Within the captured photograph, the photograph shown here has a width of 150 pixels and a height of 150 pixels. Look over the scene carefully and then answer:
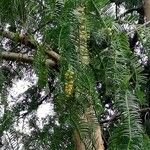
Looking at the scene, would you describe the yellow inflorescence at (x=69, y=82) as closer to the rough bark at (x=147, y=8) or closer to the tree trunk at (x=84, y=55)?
the tree trunk at (x=84, y=55)

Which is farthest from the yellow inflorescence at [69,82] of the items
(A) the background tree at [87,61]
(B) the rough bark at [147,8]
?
(B) the rough bark at [147,8]

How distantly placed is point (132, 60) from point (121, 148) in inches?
11.2

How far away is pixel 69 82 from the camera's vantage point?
1056 mm

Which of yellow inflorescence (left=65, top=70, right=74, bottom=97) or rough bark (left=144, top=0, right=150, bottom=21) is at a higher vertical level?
rough bark (left=144, top=0, right=150, bottom=21)

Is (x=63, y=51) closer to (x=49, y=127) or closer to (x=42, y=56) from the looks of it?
(x=42, y=56)

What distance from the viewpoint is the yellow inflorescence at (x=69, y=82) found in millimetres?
1028

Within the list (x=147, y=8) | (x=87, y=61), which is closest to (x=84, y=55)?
(x=87, y=61)

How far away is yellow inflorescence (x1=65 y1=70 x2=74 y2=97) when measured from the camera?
103cm

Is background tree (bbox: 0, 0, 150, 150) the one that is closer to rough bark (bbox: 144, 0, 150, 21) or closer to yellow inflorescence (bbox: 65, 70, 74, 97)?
yellow inflorescence (bbox: 65, 70, 74, 97)

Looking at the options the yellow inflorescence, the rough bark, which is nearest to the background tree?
the yellow inflorescence

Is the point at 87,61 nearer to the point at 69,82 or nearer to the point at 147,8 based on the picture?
the point at 69,82

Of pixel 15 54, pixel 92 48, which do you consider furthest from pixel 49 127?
pixel 92 48

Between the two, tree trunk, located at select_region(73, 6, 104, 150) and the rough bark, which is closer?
Answer: tree trunk, located at select_region(73, 6, 104, 150)

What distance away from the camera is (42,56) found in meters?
1.22
